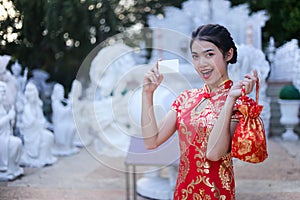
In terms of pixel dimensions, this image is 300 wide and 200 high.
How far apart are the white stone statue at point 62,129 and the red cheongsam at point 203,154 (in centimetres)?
367

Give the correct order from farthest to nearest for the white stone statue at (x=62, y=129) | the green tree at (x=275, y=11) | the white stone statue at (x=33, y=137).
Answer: the green tree at (x=275, y=11)
the white stone statue at (x=62, y=129)
the white stone statue at (x=33, y=137)

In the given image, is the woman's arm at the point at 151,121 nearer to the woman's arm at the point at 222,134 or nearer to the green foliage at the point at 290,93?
the woman's arm at the point at 222,134

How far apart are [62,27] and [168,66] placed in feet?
11.8

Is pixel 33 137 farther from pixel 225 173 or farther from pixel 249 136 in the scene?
pixel 249 136

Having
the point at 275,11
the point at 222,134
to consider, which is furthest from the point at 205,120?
the point at 275,11

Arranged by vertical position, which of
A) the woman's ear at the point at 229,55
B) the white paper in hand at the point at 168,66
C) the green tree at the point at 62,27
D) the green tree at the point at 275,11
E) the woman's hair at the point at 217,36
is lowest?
the white paper in hand at the point at 168,66

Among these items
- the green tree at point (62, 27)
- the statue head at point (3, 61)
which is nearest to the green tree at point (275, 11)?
the green tree at point (62, 27)

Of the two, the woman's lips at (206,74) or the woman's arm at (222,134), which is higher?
the woman's lips at (206,74)

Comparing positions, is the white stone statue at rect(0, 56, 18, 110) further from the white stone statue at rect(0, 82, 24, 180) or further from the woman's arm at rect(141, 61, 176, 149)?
the woman's arm at rect(141, 61, 176, 149)

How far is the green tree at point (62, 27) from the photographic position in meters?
2.73

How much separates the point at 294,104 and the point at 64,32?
10.5 ft

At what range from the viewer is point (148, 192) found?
2959 mm

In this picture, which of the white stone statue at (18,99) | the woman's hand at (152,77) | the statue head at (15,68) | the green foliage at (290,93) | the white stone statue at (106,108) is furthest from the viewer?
the green foliage at (290,93)

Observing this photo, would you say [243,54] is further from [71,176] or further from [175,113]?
[175,113]
